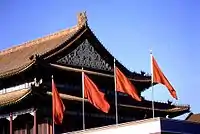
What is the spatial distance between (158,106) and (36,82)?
32.7 feet

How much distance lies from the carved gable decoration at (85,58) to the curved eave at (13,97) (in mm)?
3457

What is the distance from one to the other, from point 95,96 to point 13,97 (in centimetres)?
676

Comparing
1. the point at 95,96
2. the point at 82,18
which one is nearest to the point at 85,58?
the point at 82,18

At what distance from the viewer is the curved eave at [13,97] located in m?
29.2

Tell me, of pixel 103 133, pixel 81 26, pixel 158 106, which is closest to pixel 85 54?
pixel 81 26

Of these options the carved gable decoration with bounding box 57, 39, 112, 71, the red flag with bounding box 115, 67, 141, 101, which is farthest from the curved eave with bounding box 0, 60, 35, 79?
the red flag with bounding box 115, 67, 141, 101

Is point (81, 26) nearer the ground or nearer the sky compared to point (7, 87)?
nearer the sky

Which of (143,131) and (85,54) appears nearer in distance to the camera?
(143,131)

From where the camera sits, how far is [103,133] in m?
25.2

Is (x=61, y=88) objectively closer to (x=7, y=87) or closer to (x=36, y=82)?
(x=36, y=82)

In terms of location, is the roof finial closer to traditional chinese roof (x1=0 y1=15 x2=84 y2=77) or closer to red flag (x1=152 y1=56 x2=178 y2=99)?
traditional chinese roof (x1=0 y1=15 x2=84 y2=77)

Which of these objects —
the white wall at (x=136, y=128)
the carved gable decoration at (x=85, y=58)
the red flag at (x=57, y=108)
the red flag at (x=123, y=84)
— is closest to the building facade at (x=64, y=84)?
the carved gable decoration at (x=85, y=58)

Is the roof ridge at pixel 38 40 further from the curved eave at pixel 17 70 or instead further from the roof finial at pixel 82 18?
the curved eave at pixel 17 70

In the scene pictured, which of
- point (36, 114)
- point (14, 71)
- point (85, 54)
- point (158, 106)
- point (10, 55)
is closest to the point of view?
point (36, 114)
